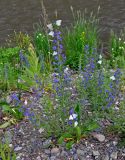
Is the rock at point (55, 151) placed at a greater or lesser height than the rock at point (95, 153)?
lesser

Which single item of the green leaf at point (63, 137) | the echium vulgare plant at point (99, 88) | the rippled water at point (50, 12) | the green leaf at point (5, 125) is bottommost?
the rippled water at point (50, 12)

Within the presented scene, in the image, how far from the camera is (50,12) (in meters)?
12.1

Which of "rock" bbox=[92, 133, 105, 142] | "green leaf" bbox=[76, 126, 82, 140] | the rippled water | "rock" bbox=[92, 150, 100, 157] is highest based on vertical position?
"green leaf" bbox=[76, 126, 82, 140]

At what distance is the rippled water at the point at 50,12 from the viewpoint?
34.7 ft

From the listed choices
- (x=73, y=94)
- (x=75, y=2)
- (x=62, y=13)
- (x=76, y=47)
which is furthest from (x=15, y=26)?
(x=73, y=94)

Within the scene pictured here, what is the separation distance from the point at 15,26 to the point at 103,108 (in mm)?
7201

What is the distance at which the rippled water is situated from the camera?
34.7 feet

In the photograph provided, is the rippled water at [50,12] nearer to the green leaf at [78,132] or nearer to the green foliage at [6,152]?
the green leaf at [78,132]

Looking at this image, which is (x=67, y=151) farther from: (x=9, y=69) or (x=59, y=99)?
(x=9, y=69)

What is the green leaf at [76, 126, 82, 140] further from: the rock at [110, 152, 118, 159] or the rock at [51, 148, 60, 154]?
the rock at [110, 152, 118, 159]

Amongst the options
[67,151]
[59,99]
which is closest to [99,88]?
[59,99]

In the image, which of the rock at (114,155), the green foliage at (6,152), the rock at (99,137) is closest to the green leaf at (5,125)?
the green foliage at (6,152)

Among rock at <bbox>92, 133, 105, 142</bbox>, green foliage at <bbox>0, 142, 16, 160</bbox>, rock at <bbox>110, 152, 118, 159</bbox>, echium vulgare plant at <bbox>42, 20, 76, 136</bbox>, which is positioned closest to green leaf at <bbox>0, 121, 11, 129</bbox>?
green foliage at <bbox>0, 142, 16, 160</bbox>

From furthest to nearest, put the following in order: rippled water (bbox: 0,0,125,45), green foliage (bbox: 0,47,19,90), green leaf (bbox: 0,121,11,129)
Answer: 1. rippled water (bbox: 0,0,125,45)
2. green foliage (bbox: 0,47,19,90)
3. green leaf (bbox: 0,121,11,129)
